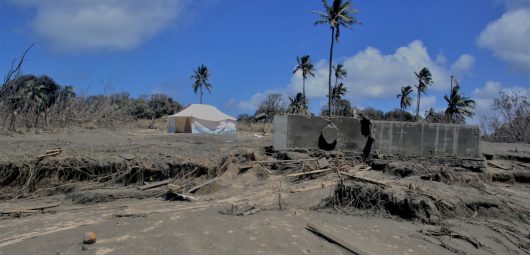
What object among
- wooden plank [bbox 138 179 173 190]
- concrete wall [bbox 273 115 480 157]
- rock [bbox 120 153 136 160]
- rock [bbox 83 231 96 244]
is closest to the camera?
rock [bbox 83 231 96 244]

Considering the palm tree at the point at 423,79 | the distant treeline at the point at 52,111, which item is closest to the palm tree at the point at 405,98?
the palm tree at the point at 423,79

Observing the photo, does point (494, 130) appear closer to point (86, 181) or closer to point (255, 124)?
point (255, 124)

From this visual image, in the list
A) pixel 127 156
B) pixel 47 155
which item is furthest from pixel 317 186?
pixel 47 155

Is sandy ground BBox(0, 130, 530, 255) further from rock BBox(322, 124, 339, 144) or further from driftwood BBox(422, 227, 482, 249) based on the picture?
rock BBox(322, 124, 339, 144)

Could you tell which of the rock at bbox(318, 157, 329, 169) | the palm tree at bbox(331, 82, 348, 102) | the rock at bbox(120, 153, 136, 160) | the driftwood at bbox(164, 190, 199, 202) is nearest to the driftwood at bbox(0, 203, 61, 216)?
the driftwood at bbox(164, 190, 199, 202)

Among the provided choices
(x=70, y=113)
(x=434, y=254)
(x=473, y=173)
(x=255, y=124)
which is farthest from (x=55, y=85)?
(x=434, y=254)

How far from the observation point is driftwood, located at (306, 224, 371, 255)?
6566 mm

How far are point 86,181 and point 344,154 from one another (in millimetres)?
7671

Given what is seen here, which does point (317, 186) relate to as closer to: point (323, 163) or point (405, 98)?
point (323, 163)

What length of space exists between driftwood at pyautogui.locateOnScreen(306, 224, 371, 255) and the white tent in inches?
1164

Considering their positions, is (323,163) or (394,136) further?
(394,136)

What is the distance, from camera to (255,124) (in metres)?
43.0

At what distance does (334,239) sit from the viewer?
273 inches

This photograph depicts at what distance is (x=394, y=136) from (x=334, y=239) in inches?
359
